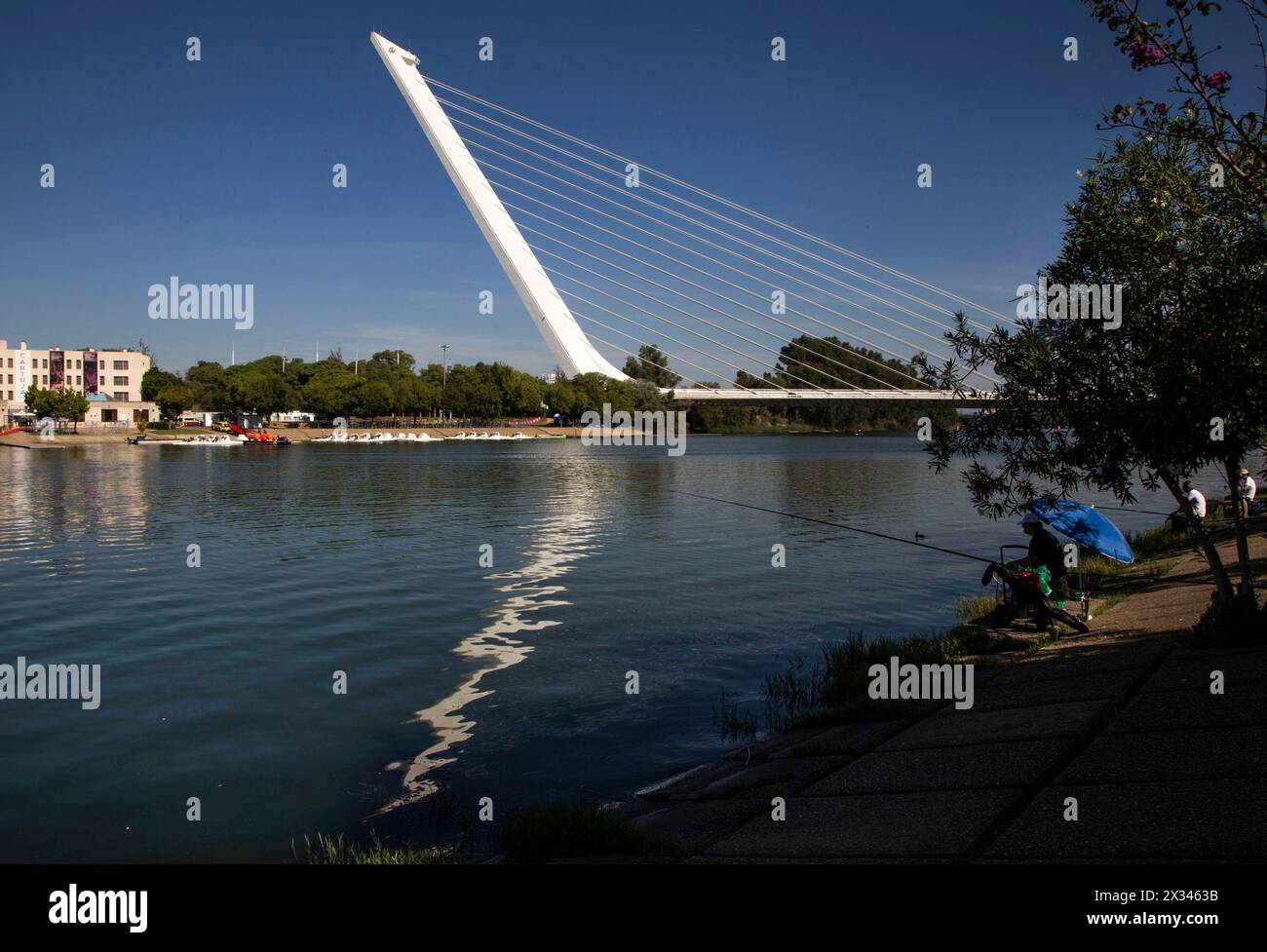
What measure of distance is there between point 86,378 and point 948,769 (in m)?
178

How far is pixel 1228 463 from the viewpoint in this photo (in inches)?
384

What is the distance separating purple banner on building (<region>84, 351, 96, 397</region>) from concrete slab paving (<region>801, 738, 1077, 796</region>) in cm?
17526

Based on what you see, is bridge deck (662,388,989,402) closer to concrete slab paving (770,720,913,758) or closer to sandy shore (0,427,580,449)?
sandy shore (0,427,580,449)

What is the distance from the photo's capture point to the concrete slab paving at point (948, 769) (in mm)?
7023

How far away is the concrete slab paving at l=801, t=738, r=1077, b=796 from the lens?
23.0ft

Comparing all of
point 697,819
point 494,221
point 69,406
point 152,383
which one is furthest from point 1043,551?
point 152,383

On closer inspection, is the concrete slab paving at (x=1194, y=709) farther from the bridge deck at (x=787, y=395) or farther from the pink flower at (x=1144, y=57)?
the bridge deck at (x=787, y=395)

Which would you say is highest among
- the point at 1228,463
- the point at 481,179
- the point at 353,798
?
the point at 481,179

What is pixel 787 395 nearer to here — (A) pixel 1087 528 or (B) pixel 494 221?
(B) pixel 494 221

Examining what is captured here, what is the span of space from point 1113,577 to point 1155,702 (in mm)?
10497

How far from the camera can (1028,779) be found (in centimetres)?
682

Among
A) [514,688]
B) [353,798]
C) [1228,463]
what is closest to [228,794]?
[353,798]

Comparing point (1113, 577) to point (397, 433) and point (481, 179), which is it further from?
point (397, 433)
